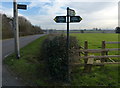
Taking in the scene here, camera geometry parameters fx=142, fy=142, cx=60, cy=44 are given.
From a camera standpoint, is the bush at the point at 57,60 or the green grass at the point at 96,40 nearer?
the bush at the point at 57,60

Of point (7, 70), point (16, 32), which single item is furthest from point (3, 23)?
point (7, 70)

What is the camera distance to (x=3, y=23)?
2911 centimetres

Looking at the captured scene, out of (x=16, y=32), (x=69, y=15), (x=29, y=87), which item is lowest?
Result: (x=29, y=87)

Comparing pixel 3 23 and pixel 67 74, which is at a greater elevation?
pixel 3 23

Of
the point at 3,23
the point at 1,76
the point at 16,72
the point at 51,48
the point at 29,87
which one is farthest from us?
the point at 3,23

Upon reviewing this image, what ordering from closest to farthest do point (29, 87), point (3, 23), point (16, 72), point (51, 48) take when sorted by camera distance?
1. point (29, 87)
2. point (51, 48)
3. point (16, 72)
4. point (3, 23)

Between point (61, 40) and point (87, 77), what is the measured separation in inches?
63.1

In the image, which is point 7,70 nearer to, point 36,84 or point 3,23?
point 36,84

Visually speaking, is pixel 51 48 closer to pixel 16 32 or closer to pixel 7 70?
pixel 7 70

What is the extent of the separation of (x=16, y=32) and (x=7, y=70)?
8.27ft

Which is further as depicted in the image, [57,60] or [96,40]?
[96,40]

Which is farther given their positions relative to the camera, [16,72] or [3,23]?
[3,23]

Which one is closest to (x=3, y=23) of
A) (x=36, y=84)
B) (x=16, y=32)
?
(x=16, y=32)

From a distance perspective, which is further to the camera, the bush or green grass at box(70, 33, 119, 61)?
green grass at box(70, 33, 119, 61)
